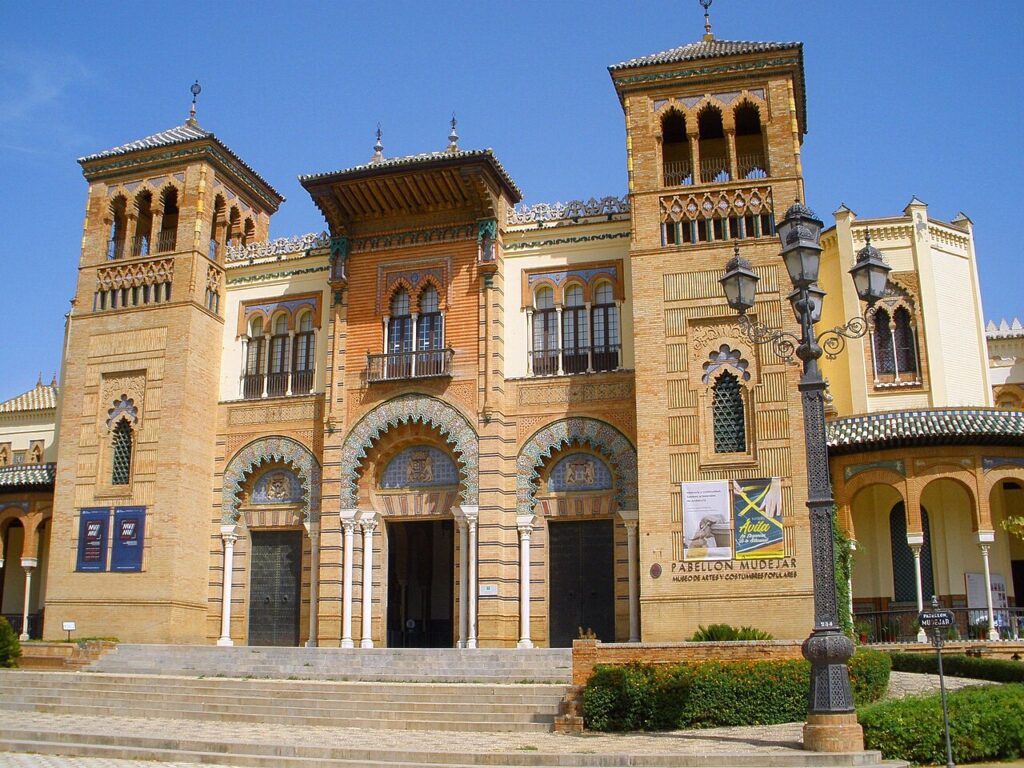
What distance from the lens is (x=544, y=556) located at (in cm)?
2253

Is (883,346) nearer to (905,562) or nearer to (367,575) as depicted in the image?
(905,562)

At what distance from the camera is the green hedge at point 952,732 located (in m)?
11.4

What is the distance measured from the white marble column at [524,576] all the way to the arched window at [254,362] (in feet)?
24.4

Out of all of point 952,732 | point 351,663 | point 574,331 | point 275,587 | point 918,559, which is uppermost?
point 574,331

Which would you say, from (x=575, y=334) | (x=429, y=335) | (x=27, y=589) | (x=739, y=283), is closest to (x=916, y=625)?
(x=575, y=334)

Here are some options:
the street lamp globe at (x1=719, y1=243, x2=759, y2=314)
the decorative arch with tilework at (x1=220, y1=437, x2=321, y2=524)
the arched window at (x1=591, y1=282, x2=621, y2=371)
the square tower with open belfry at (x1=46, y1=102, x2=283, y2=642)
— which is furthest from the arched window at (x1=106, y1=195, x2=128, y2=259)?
the street lamp globe at (x1=719, y1=243, x2=759, y2=314)

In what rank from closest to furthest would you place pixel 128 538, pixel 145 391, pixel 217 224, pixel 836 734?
pixel 836 734 < pixel 128 538 < pixel 145 391 < pixel 217 224

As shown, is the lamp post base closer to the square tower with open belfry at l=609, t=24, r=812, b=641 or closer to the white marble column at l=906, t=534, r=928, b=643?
the square tower with open belfry at l=609, t=24, r=812, b=641

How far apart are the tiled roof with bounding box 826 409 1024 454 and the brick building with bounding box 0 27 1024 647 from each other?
0.09 meters

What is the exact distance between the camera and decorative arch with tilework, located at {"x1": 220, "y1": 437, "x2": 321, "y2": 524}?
24.4 metres

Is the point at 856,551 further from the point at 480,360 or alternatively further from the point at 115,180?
the point at 115,180

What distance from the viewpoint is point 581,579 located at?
22484mm

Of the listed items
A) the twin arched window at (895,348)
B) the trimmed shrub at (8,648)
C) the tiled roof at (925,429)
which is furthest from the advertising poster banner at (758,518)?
the trimmed shrub at (8,648)

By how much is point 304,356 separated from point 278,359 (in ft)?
2.30
